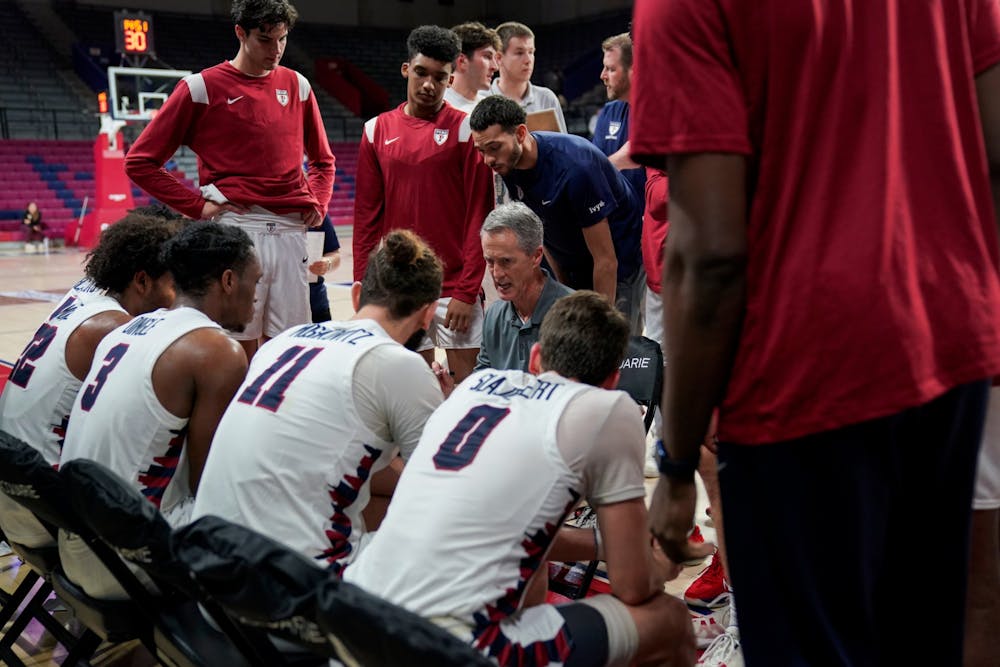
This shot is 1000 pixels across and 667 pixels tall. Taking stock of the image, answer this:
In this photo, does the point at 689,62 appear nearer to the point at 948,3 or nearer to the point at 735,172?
the point at 735,172

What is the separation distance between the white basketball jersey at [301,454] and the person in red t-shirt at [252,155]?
1.83 metres

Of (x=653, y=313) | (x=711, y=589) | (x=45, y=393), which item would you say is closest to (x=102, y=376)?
(x=45, y=393)

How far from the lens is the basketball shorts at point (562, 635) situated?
69.6 inches

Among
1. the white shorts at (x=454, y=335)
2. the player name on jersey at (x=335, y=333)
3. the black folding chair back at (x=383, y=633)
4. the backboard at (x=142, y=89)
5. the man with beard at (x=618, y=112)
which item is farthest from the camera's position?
the backboard at (x=142, y=89)

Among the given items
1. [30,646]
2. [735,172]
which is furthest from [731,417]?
[30,646]

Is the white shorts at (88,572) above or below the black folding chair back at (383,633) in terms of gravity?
below

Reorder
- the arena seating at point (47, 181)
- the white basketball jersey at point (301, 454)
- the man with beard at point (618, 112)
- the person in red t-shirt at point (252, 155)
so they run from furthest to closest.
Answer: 1. the arena seating at point (47, 181)
2. the man with beard at point (618, 112)
3. the person in red t-shirt at point (252, 155)
4. the white basketball jersey at point (301, 454)

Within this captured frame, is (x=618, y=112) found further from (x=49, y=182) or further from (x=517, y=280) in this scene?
(x=49, y=182)

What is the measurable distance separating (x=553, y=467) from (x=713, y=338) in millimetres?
699

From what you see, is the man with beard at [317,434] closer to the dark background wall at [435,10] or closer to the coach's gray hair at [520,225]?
the coach's gray hair at [520,225]

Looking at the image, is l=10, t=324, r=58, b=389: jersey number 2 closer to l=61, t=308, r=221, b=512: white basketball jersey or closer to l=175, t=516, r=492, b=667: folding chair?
l=61, t=308, r=221, b=512: white basketball jersey

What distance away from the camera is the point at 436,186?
13.0 ft

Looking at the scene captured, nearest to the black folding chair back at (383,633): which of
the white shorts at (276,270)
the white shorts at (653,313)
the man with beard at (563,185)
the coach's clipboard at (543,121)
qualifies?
the man with beard at (563,185)

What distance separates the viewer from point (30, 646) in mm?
2832
